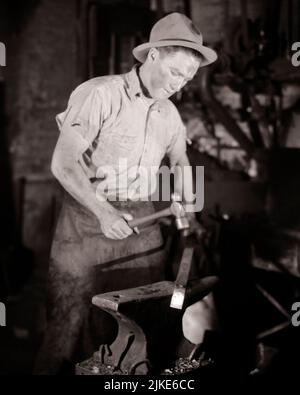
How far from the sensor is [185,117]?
513 cm

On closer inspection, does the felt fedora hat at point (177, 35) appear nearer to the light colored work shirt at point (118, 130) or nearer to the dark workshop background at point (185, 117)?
the light colored work shirt at point (118, 130)

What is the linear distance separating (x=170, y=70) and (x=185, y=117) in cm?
271

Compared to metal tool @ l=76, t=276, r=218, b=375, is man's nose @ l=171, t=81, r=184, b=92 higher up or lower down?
higher up

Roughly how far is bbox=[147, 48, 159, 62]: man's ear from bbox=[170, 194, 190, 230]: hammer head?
685 millimetres

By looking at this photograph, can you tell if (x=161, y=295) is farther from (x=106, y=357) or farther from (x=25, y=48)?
(x=25, y=48)

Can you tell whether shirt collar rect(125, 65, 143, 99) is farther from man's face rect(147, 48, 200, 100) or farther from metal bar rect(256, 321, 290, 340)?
metal bar rect(256, 321, 290, 340)

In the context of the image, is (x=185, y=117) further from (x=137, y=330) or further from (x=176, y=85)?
(x=137, y=330)

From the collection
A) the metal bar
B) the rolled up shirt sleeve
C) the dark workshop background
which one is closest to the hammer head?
the rolled up shirt sleeve

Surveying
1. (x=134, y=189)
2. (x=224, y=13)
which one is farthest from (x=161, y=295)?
(x=224, y=13)

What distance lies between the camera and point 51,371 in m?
2.57

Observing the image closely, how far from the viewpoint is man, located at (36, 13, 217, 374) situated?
7.95 ft

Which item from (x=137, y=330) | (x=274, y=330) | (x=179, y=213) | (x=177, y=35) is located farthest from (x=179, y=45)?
(x=274, y=330)

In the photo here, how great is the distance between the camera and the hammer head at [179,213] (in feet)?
7.82

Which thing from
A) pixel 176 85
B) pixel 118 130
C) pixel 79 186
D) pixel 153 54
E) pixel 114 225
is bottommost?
pixel 114 225
